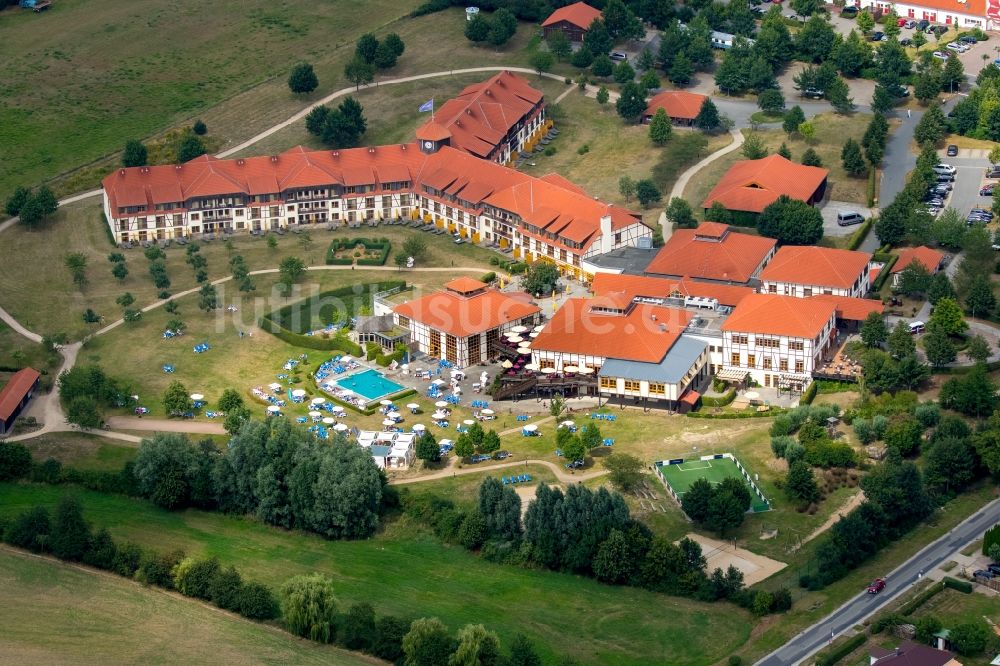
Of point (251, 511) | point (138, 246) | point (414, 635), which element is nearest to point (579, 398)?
point (251, 511)

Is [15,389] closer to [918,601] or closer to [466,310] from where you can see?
[466,310]

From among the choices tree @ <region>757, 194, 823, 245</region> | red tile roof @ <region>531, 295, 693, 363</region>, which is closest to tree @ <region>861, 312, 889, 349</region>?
red tile roof @ <region>531, 295, 693, 363</region>

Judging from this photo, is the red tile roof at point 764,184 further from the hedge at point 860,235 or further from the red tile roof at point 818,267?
the red tile roof at point 818,267

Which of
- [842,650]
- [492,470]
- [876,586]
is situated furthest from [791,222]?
[842,650]

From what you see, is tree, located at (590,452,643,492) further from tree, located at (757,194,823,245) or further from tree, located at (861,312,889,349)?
tree, located at (757,194,823,245)

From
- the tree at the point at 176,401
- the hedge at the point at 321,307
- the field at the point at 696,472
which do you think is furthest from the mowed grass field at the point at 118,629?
the hedge at the point at 321,307

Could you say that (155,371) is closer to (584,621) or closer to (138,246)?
(138,246)
